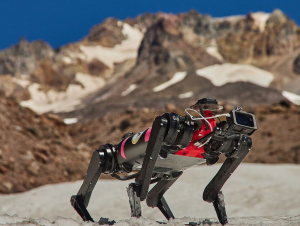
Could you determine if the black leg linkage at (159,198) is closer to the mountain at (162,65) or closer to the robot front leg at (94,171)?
the robot front leg at (94,171)

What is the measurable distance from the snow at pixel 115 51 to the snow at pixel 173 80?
40.5m

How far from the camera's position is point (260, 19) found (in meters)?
133

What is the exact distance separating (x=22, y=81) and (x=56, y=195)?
4213 inches

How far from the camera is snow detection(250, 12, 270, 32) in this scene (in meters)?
130

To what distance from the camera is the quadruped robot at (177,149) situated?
15.8 feet

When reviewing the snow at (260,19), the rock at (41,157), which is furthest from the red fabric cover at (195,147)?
the snow at (260,19)

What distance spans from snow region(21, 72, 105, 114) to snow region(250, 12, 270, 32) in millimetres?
47538

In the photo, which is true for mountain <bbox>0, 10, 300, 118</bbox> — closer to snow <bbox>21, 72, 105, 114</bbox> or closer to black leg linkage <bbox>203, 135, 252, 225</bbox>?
snow <bbox>21, 72, 105, 114</bbox>

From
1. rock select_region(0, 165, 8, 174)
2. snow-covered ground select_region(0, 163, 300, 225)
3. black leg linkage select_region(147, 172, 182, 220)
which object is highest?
rock select_region(0, 165, 8, 174)

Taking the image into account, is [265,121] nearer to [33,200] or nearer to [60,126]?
[60,126]

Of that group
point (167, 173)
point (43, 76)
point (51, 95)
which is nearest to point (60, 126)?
point (167, 173)

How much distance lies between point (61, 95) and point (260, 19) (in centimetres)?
6226

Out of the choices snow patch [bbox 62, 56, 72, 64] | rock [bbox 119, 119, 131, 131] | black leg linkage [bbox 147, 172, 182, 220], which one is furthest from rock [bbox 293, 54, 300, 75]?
black leg linkage [bbox 147, 172, 182, 220]

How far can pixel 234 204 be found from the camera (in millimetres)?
10961
